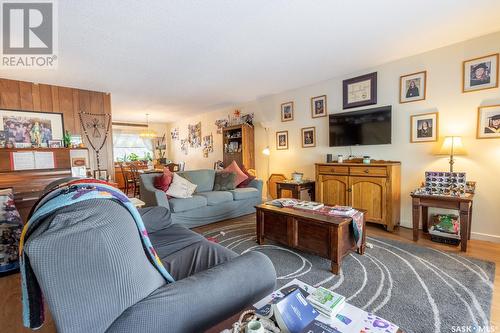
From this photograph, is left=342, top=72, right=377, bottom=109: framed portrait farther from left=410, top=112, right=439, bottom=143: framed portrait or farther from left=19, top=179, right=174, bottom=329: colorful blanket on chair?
left=19, top=179, right=174, bottom=329: colorful blanket on chair

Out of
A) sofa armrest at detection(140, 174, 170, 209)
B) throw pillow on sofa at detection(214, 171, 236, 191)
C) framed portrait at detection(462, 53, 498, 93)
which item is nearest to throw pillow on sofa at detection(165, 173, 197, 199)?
sofa armrest at detection(140, 174, 170, 209)

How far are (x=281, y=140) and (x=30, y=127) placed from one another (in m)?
4.31

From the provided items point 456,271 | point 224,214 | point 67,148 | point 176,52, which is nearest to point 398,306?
point 456,271

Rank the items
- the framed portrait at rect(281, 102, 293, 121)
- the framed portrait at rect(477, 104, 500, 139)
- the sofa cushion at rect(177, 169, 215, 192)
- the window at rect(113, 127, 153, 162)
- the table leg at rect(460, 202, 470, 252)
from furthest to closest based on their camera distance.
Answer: the window at rect(113, 127, 153, 162) < the framed portrait at rect(281, 102, 293, 121) < the sofa cushion at rect(177, 169, 215, 192) < the framed portrait at rect(477, 104, 500, 139) < the table leg at rect(460, 202, 470, 252)

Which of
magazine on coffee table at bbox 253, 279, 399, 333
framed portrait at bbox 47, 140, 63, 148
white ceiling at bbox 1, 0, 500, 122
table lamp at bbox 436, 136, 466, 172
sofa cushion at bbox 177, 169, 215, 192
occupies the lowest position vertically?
magazine on coffee table at bbox 253, 279, 399, 333

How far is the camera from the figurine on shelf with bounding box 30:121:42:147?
3.73 metres

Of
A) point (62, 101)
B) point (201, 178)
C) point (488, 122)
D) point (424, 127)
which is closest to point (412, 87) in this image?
point (424, 127)

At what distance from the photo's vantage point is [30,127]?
372 centimetres

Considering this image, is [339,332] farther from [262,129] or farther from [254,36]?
[262,129]

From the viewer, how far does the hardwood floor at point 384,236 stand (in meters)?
1.58

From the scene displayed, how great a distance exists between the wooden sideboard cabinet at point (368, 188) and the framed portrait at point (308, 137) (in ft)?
2.53

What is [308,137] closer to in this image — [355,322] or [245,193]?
[245,193]

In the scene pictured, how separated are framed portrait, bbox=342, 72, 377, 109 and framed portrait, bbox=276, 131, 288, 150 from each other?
1345 mm

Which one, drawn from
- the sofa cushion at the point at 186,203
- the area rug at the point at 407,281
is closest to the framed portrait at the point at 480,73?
the area rug at the point at 407,281
